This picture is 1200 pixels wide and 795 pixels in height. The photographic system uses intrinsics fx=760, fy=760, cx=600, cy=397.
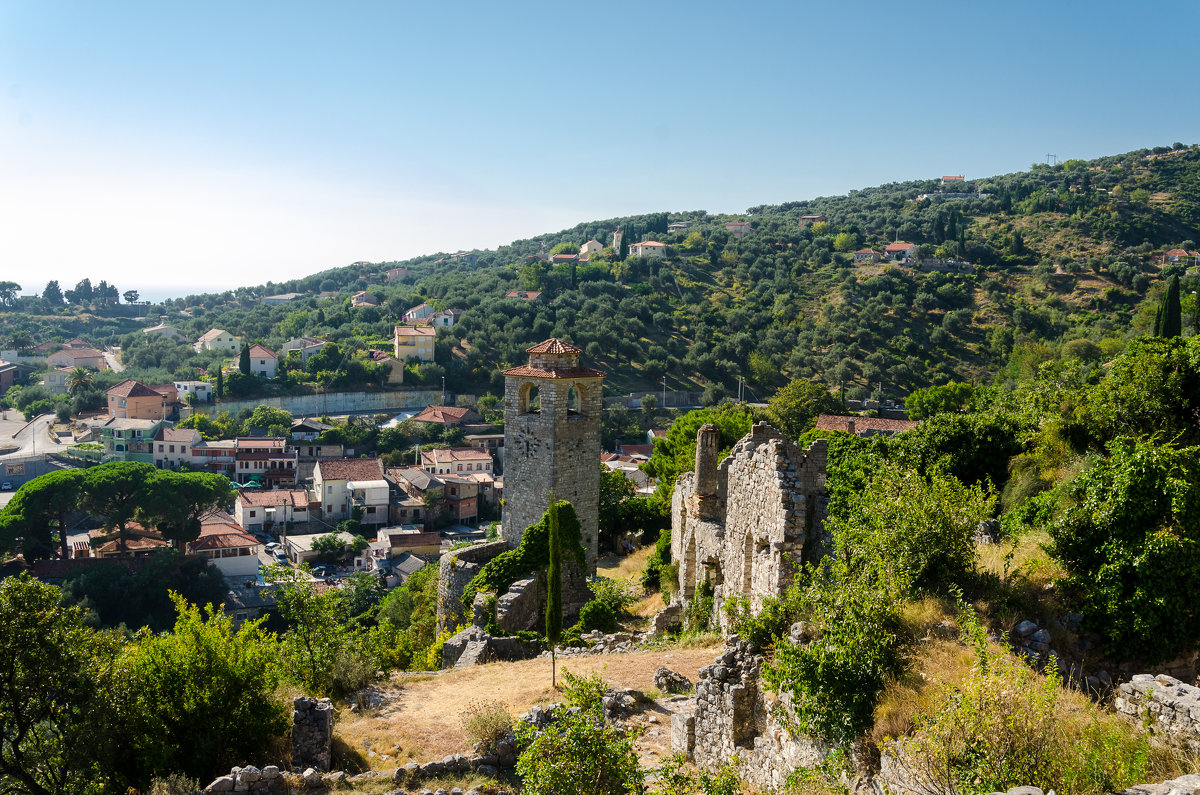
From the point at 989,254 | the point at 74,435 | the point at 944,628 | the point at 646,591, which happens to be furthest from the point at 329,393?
the point at 944,628

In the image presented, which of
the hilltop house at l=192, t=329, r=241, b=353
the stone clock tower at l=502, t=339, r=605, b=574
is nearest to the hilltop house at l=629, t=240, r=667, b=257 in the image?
the hilltop house at l=192, t=329, r=241, b=353

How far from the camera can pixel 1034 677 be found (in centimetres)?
600

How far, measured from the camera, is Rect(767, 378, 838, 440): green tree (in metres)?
48.9

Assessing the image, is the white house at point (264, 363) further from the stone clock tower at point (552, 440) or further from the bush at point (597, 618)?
the bush at point (597, 618)

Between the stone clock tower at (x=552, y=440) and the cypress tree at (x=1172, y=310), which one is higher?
the cypress tree at (x=1172, y=310)

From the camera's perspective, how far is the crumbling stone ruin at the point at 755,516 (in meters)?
10.4

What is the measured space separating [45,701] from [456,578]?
33.8 feet

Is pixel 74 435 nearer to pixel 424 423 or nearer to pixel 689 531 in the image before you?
pixel 424 423

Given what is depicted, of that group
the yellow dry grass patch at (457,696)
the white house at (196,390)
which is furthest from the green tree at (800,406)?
the white house at (196,390)

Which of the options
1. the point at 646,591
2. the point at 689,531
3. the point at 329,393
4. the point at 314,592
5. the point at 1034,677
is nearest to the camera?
the point at 1034,677

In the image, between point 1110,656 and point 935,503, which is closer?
point 1110,656

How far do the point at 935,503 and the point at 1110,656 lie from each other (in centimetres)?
199

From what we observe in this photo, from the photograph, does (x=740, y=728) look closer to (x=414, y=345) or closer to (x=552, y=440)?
(x=552, y=440)

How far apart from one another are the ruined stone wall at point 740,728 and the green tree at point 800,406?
40.3 m
